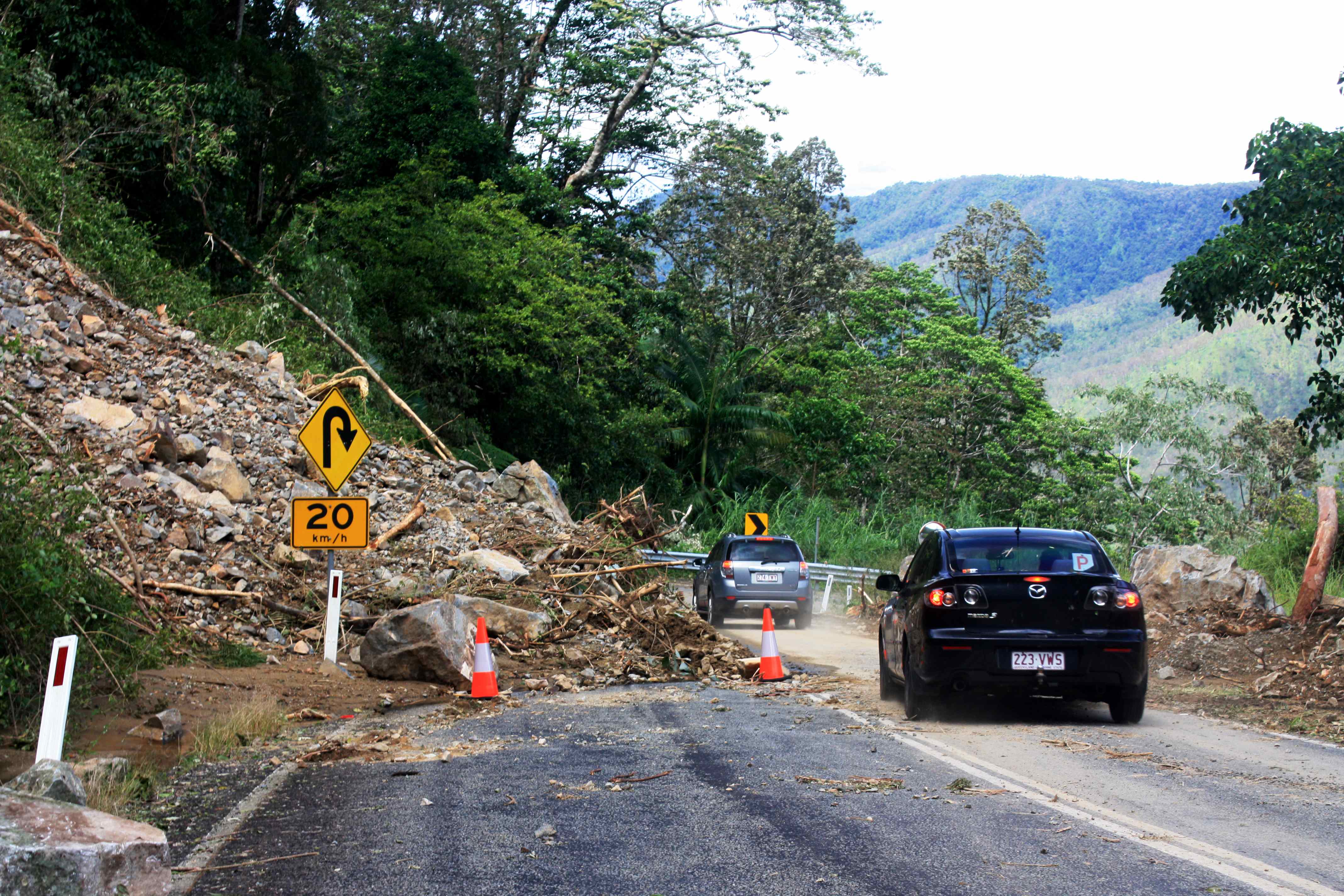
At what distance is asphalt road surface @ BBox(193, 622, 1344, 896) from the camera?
5.18m

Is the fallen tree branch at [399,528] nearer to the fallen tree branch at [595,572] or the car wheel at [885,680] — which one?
the fallen tree branch at [595,572]

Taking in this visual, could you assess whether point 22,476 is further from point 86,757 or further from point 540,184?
point 540,184

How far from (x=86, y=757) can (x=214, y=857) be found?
3097 mm

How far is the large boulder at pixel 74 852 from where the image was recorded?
4.36m

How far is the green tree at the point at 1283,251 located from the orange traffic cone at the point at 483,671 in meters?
11.7

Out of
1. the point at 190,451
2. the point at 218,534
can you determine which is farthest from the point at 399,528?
the point at 218,534

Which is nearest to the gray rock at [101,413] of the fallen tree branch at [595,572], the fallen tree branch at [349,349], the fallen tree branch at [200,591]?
the fallen tree branch at [200,591]

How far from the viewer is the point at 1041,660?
9797 mm

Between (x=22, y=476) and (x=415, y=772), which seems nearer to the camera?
(x=415, y=772)

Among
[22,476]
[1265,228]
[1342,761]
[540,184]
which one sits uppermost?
[540,184]

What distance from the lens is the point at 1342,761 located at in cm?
853

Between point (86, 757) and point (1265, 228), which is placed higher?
point (1265, 228)

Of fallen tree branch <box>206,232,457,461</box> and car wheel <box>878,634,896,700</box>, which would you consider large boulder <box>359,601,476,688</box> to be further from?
fallen tree branch <box>206,232,457,461</box>

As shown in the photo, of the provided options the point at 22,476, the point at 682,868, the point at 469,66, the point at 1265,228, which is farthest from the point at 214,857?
the point at 469,66
